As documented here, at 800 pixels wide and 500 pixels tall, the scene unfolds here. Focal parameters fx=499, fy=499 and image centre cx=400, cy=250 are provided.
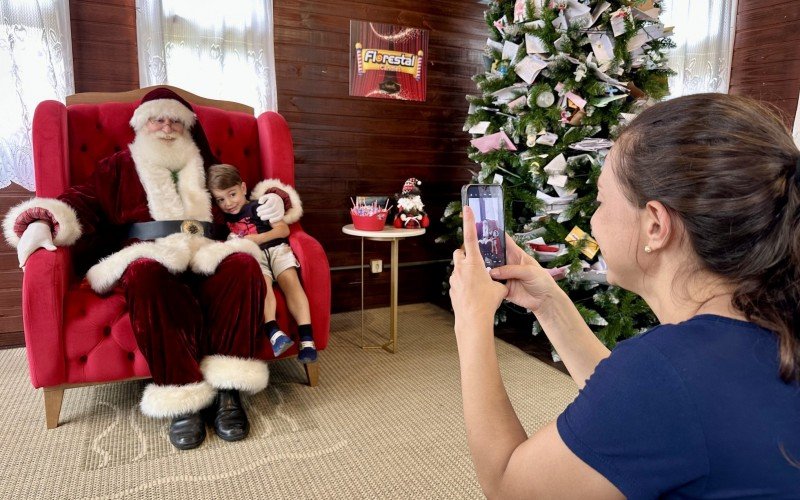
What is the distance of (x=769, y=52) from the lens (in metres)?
3.39

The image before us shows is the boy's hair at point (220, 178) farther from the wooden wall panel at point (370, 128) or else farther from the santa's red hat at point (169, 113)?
the wooden wall panel at point (370, 128)

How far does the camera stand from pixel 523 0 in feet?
8.48

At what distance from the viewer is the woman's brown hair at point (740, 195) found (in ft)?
1.79

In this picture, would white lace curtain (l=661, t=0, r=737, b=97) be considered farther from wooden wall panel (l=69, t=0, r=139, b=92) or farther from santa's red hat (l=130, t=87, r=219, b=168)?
wooden wall panel (l=69, t=0, r=139, b=92)

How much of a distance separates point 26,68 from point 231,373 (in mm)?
1821

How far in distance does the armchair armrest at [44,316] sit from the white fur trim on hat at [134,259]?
0.37 ft

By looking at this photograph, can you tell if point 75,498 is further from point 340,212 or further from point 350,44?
point 350,44

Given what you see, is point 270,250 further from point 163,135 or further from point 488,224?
point 488,224

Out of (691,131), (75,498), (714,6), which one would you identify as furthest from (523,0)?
(75,498)

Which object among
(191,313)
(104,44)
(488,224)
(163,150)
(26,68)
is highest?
(104,44)

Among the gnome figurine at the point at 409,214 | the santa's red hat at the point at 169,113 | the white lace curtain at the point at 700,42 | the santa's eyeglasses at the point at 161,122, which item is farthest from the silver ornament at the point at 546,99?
the santa's eyeglasses at the point at 161,122

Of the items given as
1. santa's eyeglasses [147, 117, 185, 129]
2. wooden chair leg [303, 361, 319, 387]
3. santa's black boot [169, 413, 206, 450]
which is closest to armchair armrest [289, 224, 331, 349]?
wooden chair leg [303, 361, 319, 387]

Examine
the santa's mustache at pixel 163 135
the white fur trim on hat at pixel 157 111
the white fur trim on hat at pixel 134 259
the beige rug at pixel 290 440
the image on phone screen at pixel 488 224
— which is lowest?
the beige rug at pixel 290 440

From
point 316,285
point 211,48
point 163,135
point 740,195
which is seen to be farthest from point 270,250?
point 740,195
